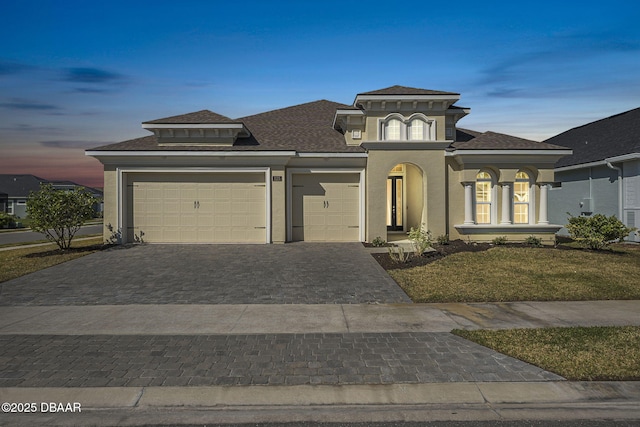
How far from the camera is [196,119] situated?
55.3 feet

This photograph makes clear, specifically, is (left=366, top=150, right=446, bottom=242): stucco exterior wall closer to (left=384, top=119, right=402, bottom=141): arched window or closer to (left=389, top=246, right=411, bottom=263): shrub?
(left=384, top=119, right=402, bottom=141): arched window

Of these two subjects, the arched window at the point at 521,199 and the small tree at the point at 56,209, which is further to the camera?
the arched window at the point at 521,199

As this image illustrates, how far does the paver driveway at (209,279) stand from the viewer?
8289 mm

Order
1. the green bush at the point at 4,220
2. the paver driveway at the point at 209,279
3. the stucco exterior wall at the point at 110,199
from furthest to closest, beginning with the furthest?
the green bush at the point at 4,220 < the stucco exterior wall at the point at 110,199 < the paver driveway at the point at 209,279

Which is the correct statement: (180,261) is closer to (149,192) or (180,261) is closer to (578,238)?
(149,192)

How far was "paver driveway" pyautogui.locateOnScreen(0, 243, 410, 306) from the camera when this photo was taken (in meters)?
8.29

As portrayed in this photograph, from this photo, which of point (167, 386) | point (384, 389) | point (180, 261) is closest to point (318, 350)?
point (384, 389)

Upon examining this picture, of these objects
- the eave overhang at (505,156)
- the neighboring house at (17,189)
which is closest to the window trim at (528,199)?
the eave overhang at (505,156)

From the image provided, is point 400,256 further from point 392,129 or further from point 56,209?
point 56,209

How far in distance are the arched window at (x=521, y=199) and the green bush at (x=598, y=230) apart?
2.72 m

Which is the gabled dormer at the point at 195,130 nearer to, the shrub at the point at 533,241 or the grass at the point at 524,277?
the grass at the point at 524,277

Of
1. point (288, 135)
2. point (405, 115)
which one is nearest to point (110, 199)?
point (288, 135)

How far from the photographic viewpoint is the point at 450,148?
1633 cm

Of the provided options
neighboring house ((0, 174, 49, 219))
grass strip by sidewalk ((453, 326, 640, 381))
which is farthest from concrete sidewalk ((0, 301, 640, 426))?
neighboring house ((0, 174, 49, 219))
